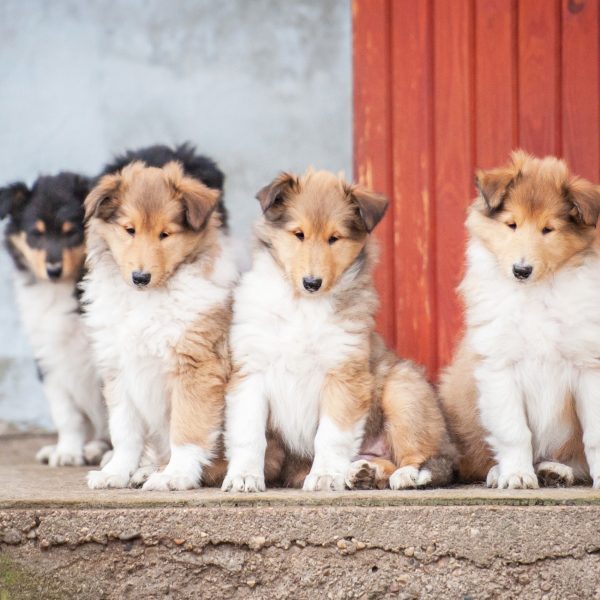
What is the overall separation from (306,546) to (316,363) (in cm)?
88

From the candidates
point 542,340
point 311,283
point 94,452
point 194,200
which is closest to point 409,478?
point 542,340

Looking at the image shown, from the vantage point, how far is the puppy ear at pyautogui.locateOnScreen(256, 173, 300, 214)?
4.68 m

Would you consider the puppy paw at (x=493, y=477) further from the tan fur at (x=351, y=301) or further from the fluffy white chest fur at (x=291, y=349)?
the fluffy white chest fur at (x=291, y=349)

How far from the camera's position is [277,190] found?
4695 mm

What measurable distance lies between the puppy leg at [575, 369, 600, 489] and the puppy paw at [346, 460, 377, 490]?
887mm

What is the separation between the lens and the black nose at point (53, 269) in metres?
5.73

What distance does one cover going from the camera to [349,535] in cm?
402

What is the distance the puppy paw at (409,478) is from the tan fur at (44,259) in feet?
7.39

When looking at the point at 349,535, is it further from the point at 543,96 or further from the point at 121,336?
the point at 543,96

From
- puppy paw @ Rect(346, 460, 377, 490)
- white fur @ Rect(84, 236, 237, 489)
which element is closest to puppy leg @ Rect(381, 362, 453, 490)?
puppy paw @ Rect(346, 460, 377, 490)

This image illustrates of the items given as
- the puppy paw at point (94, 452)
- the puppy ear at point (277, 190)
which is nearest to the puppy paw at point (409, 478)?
the puppy ear at point (277, 190)

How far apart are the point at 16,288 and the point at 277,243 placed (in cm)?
201

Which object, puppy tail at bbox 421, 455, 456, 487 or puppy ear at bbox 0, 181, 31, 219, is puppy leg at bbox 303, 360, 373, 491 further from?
puppy ear at bbox 0, 181, 31, 219

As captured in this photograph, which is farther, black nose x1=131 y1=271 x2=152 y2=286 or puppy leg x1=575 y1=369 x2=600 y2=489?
black nose x1=131 y1=271 x2=152 y2=286
